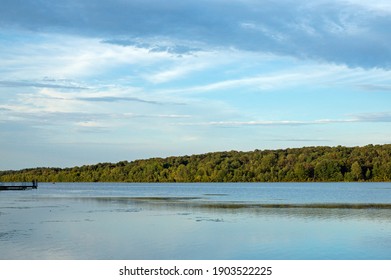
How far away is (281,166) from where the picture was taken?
14950 centimetres

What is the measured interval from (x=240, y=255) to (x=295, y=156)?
5132 inches

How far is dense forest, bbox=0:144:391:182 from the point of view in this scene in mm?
138500

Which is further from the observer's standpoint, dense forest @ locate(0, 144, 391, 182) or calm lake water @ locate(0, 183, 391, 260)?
dense forest @ locate(0, 144, 391, 182)

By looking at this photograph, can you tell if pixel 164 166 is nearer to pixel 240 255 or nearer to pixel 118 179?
pixel 118 179

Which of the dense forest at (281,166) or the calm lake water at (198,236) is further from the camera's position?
the dense forest at (281,166)

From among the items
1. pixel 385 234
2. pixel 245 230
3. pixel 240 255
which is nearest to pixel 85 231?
pixel 245 230

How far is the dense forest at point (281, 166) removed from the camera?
454 feet

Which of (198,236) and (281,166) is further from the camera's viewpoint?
(281,166)

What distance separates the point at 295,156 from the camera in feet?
499
